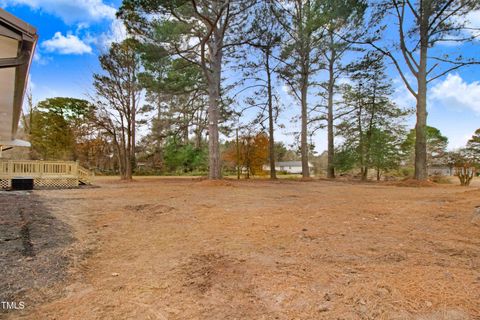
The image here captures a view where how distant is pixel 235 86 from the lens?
Answer: 16.2 metres

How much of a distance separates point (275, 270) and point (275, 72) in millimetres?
15835

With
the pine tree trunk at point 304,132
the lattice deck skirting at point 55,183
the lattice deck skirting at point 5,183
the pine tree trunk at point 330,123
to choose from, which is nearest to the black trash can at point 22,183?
the lattice deck skirting at point 5,183

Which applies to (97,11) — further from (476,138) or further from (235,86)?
(476,138)

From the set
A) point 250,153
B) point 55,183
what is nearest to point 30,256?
point 55,183

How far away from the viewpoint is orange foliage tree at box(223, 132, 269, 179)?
19828 mm

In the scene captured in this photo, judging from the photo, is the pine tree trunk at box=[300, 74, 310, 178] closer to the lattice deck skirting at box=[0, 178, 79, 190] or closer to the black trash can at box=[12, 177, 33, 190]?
the lattice deck skirting at box=[0, 178, 79, 190]

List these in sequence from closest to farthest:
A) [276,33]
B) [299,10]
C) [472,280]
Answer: [472,280] < [276,33] < [299,10]

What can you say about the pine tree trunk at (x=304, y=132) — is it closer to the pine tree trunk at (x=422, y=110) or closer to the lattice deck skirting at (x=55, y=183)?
the pine tree trunk at (x=422, y=110)

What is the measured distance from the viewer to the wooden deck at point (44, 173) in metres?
11.0

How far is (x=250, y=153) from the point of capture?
20.2m

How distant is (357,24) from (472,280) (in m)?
14.5

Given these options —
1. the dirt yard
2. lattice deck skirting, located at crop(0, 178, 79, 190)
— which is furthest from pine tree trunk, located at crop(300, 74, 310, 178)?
lattice deck skirting, located at crop(0, 178, 79, 190)

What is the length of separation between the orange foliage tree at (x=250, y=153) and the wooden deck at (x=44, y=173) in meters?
10.6

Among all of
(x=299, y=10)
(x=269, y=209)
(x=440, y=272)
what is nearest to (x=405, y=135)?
(x=299, y=10)
